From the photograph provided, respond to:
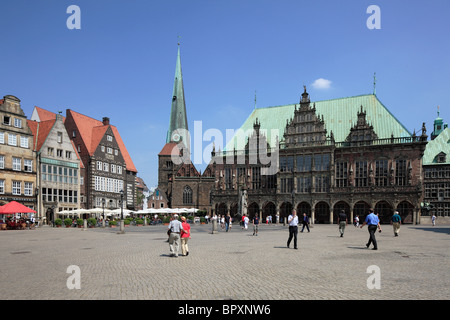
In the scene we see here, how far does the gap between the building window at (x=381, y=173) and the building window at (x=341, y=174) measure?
444 cm

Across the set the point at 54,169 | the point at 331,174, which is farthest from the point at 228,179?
the point at 54,169

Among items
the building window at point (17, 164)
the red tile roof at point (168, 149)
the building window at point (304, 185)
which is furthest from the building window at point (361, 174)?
the red tile roof at point (168, 149)

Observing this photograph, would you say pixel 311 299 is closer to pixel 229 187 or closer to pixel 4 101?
pixel 4 101

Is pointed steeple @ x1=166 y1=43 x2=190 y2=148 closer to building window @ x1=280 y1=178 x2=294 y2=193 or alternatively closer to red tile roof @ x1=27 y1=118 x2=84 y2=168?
building window @ x1=280 y1=178 x2=294 y2=193

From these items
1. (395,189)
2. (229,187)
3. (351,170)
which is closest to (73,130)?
(229,187)

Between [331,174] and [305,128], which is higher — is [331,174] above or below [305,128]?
below

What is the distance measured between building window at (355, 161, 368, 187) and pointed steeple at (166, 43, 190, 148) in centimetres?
6185

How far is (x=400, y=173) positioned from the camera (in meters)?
57.5

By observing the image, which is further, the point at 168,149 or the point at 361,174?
the point at 168,149

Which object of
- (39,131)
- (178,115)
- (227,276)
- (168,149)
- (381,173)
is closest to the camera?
(227,276)

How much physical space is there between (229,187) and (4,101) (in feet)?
128

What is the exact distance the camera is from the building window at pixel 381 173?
58375mm

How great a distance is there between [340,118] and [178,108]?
58544mm

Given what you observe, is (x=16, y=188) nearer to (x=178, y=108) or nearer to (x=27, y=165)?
(x=27, y=165)
